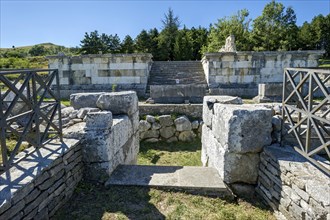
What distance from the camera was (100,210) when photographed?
3.21 m

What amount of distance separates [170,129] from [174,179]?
419cm

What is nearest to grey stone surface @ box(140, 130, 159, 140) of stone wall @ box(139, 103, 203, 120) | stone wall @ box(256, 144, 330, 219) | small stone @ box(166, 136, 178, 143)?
small stone @ box(166, 136, 178, 143)

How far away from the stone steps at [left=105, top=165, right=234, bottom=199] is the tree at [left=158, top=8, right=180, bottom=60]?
25344mm

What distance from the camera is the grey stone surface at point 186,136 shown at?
7.98 metres

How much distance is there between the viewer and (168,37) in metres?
33.2

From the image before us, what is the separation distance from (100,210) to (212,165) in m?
2.19

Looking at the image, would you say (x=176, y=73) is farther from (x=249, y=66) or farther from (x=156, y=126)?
(x=156, y=126)

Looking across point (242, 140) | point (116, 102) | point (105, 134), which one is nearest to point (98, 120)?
point (105, 134)

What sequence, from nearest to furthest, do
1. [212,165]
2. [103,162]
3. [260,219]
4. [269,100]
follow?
1. [260,219]
2. [103,162]
3. [212,165]
4. [269,100]

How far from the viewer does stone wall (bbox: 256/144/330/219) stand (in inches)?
95.0

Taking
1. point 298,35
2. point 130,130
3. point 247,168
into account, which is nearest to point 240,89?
point 130,130

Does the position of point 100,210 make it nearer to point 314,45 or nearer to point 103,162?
point 103,162

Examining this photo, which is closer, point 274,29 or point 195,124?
point 195,124

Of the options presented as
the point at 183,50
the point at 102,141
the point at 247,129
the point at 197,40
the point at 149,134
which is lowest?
the point at 149,134
